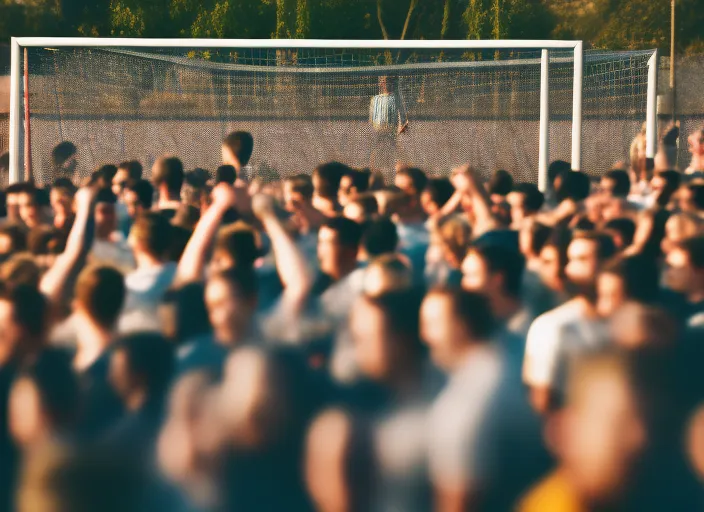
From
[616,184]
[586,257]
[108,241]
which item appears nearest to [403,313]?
[586,257]

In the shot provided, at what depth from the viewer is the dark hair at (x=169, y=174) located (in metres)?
7.05

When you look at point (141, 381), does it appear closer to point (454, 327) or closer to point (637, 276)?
point (454, 327)

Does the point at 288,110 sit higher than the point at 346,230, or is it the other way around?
the point at 288,110

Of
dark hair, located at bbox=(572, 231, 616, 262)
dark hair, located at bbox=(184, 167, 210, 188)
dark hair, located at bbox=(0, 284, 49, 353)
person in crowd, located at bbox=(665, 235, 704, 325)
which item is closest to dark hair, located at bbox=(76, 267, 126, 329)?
dark hair, located at bbox=(0, 284, 49, 353)

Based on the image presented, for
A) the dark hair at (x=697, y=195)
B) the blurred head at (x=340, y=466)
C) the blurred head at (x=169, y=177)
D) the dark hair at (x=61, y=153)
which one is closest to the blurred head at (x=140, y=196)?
the blurred head at (x=169, y=177)

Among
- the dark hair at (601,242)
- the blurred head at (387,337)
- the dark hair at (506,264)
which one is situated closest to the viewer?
the blurred head at (387,337)

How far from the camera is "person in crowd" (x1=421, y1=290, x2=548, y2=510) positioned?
2762 millimetres

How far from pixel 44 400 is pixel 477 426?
1.11m

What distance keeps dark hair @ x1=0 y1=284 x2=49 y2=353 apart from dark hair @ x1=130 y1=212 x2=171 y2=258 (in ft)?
4.10

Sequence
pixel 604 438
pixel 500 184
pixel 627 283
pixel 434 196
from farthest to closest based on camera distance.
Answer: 1. pixel 500 184
2. pixel 434 196
3. pixel 627 283
4. pixel 604 438

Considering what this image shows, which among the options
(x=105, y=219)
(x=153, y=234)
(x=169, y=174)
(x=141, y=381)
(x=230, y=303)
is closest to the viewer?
(x=141, y=381)

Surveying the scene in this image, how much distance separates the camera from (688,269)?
15.4 feet

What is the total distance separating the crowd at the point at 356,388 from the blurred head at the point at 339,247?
18 centimetres

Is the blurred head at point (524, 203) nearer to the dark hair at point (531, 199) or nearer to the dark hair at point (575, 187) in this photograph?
the dark hair at point (531, 199)
